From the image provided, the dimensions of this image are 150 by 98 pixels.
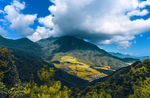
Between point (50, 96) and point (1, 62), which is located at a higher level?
point (1, 62)

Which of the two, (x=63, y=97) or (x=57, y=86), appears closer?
(x=57, y=86)

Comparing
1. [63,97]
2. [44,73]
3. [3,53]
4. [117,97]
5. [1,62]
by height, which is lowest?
[117,97]

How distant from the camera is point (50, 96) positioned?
4091 cm

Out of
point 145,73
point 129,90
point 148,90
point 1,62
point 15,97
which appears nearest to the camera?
point 15,97

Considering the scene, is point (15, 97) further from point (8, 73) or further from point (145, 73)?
point (145, 73)

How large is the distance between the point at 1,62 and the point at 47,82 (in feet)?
105

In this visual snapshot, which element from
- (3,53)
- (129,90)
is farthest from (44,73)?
(129,90)

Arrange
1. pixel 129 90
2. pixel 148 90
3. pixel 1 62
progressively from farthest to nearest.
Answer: pixel 129 90
pixel 1 62
pixel 148 90

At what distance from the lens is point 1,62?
5978cm

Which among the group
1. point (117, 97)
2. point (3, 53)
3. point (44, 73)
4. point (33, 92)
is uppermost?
point (3, 53)

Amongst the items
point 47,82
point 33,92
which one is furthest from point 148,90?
point 33,92

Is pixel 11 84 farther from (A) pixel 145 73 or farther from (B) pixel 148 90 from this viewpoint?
(A) pixel 145 73

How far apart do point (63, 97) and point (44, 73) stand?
12828mm

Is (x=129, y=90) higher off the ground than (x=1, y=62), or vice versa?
(x=1, y=62)
